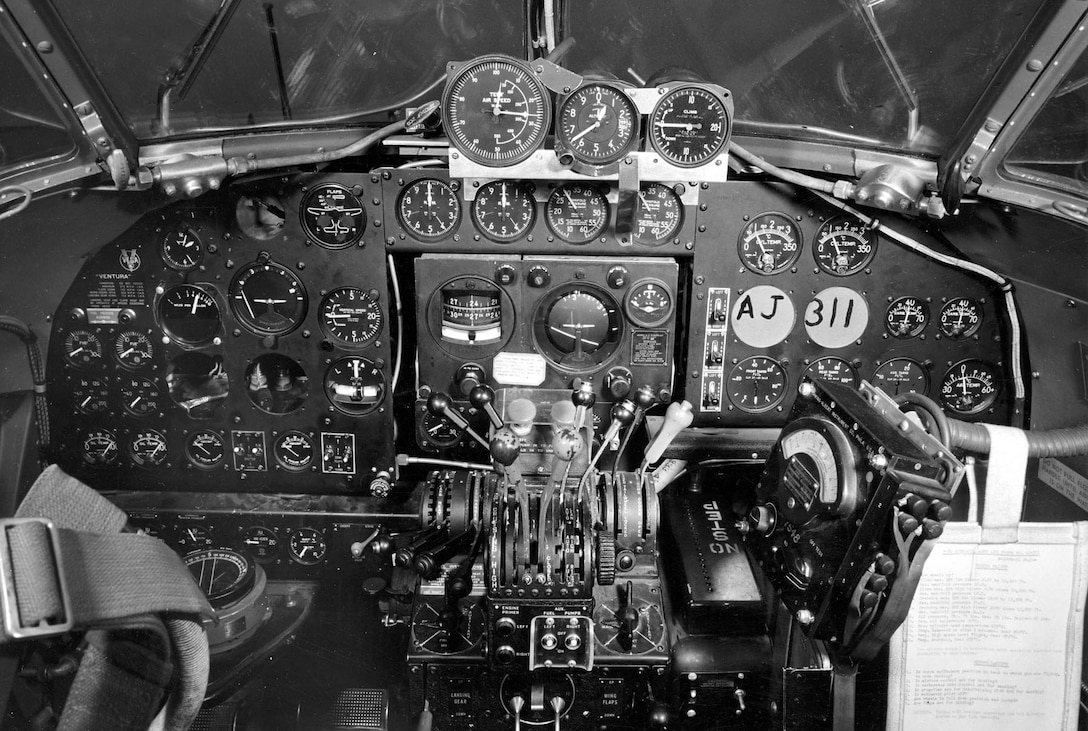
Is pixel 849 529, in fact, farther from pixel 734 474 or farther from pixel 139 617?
pixel 139 617

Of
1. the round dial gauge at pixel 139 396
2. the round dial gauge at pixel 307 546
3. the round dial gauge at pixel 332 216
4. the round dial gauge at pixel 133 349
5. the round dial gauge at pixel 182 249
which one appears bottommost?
the round dial gauge at pixel 307 546

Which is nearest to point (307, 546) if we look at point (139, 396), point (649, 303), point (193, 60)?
point (139, 396)

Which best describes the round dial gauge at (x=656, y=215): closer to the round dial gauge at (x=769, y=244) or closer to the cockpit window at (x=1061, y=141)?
the round dial gauge at (x=769, y=244)

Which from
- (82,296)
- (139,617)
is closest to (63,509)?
(139,617)

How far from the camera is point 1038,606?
266cm

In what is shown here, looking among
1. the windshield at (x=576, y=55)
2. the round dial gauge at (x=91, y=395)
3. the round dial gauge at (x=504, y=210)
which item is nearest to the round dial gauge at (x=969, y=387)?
the windshield at (x=576, y=55)

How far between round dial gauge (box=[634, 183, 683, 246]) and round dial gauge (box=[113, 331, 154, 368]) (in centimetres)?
220

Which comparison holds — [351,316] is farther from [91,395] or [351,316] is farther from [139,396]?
[91,395]

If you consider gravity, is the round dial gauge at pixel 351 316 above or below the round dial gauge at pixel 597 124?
below

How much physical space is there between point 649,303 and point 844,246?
86 centimetres

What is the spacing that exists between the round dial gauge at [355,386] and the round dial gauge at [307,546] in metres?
0.56

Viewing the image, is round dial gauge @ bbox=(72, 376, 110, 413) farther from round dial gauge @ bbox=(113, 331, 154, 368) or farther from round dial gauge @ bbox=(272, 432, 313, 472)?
round dial gauge @ bbox=(272, 432, 313, 472)

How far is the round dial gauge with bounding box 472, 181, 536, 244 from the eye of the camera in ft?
11.5

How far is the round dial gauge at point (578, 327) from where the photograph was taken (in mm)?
3707
